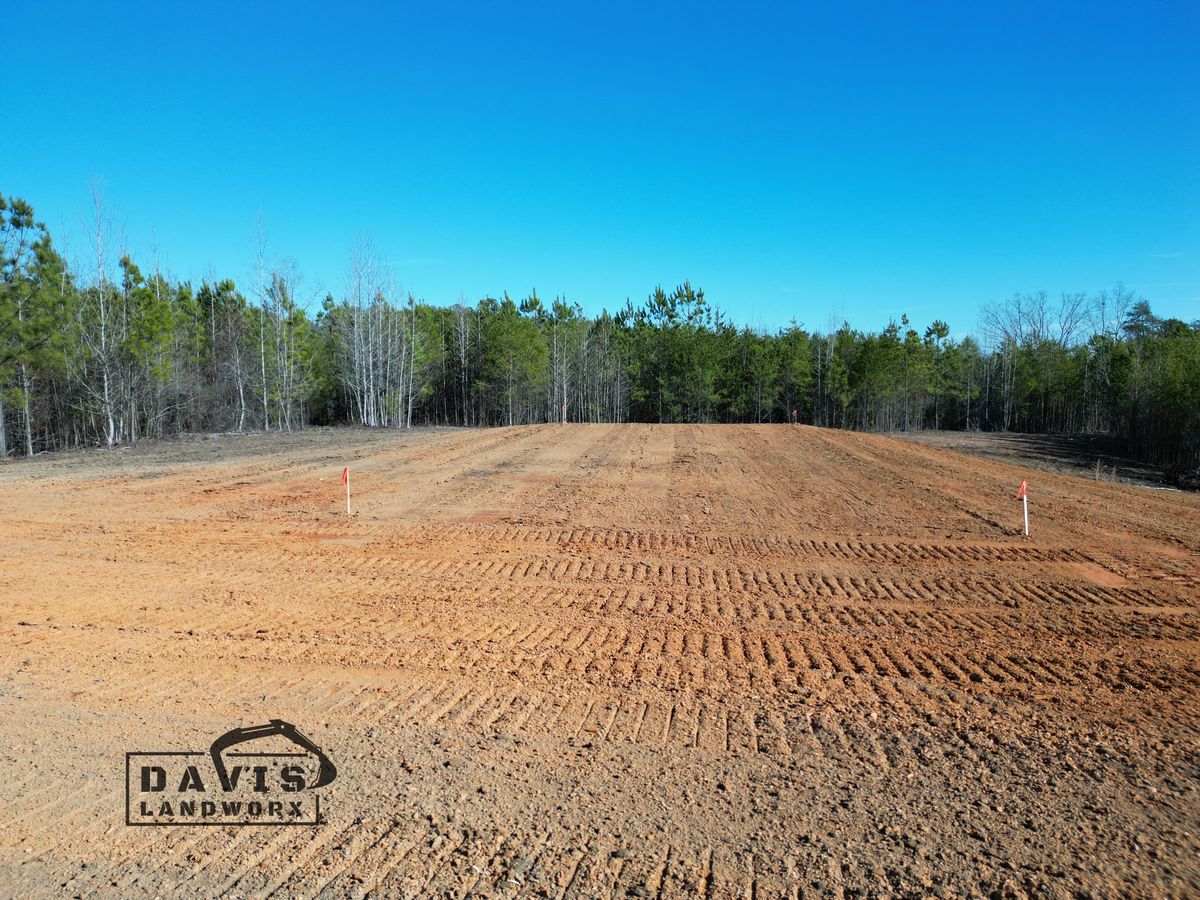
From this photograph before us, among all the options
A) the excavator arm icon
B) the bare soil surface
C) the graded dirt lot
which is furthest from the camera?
the bare soil surface

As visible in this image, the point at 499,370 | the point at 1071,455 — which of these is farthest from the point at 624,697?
the point at 499,370

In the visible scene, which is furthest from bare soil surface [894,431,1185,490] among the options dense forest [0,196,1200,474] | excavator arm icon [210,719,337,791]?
excavator arm icon [210,719,337,791]

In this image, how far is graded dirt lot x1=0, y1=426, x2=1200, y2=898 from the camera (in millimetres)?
3627

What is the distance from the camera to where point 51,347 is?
25734 millimetres

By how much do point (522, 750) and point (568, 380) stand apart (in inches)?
1989

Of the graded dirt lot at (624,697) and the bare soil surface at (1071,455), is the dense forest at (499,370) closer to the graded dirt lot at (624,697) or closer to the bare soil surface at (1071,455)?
the bare soil surface at (1071,455)

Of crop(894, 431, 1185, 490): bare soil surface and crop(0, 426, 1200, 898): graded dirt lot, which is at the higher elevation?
crop(894, 431, 1185, 490): bare soil surface

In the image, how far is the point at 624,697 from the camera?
555cm

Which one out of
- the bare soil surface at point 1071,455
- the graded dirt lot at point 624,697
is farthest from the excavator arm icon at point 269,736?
the bare soil surface at point 1071,455

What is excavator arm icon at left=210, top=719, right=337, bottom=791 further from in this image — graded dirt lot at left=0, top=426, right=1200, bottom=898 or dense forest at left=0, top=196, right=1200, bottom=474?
dense forest at left=0, top=196, right=1200, bottom=474

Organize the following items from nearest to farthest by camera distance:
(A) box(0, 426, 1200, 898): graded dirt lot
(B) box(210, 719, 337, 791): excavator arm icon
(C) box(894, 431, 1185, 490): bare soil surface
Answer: (A) box(0, 426, 1200, 898): graded dirt lot, (B) box(210, 719, 337, 791): excavator arm icon, (C) box(894, 431, 1185, 490): bare soil surface

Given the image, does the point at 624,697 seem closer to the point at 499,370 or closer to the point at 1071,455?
the point at 1071,455

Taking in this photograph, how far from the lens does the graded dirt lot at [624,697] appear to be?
3627 millimetres

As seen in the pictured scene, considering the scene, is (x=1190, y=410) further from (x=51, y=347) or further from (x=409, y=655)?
(x=51, y=347)
